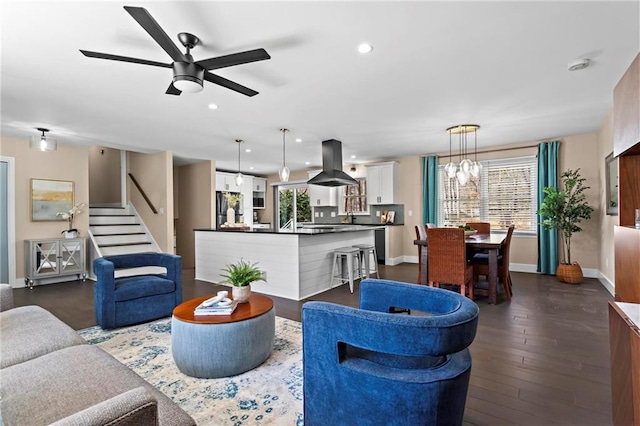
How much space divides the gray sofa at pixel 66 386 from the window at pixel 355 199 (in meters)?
6.87

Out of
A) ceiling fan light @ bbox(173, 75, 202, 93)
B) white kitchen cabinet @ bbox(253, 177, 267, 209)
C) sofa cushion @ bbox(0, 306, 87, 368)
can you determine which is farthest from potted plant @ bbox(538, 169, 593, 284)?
white kitchen cabinet @ bbox(253, 177, 267, 209)

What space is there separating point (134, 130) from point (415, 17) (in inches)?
175

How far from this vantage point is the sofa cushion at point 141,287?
3258mm

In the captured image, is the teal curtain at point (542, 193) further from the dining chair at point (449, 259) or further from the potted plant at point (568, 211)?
the dining chair at point (449, 259)

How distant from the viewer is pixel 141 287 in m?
3.36

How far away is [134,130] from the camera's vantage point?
4883 mm

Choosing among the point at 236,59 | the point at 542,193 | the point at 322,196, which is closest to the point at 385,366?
the point at 236,59

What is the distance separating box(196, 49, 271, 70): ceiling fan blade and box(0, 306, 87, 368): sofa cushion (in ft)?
6.32

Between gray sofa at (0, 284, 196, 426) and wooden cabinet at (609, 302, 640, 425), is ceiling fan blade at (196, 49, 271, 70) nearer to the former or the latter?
gray sofa at (0, 284, 196, 426)

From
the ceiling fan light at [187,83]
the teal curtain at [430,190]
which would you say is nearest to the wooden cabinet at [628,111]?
the ceiling fan light at [187,83]

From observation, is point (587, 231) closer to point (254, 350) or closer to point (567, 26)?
point (567, 26)

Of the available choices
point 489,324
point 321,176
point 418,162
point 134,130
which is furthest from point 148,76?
point 418,162

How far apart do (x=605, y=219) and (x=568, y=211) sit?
0.47m

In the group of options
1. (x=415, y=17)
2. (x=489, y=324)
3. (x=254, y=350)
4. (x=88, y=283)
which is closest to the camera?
(x=415, y=17)
